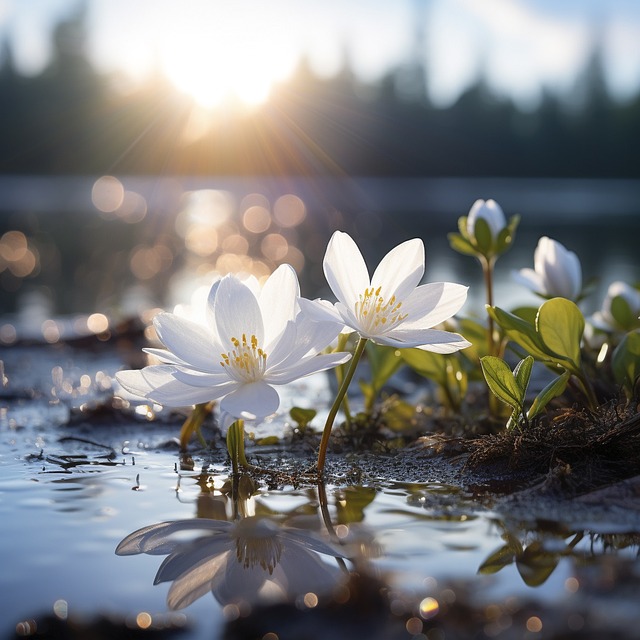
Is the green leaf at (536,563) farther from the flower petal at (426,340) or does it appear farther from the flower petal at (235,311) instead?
the flower petal at (235,311)

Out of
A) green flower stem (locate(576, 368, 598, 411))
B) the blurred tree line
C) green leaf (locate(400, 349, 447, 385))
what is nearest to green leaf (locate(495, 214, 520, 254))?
green leaf (locate(400, 349, 447, 385))

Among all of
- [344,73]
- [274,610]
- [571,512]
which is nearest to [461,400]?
[571,512]

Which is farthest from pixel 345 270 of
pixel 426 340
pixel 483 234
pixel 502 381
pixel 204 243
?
pixel 204 243

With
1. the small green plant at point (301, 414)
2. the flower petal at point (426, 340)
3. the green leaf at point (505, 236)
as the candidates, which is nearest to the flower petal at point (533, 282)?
the green leaf at point (505, 236)

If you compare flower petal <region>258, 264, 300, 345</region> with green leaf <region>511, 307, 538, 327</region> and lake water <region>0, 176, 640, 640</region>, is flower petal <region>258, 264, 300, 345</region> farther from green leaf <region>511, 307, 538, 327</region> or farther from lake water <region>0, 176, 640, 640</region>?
green leaf <region>511, 307, 538, 327</region>

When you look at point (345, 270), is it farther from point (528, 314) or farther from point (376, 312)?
point (528, 314)

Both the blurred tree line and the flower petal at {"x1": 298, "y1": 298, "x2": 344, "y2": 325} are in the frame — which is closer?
the flower petal at {"x1": 298, "y1": 298, "x2": 344, "y2": 325}
